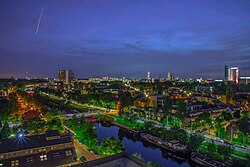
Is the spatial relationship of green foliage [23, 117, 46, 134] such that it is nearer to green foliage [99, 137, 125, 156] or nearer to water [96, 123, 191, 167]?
water [96, 123, 191, 167]

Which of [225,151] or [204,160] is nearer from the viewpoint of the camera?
[225,151]

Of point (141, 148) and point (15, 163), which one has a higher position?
point (15, 163)

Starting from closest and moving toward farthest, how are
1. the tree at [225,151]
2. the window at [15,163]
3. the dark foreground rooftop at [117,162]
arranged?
the dark foreground rooftop at [117,162] → the window at [15,163] → the tree at [225,151]

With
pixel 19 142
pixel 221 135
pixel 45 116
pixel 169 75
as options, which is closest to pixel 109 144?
pixel 19 142

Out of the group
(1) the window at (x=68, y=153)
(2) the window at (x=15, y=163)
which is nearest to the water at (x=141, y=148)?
(1) the window at (x=68, y=153)

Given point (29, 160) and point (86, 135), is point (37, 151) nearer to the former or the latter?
point (29, 160)

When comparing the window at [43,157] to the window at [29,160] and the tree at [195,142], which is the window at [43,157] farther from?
the tree at [195,142]

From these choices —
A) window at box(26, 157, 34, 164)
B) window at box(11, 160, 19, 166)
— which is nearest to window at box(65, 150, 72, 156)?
window at box(26, 157, 34, 164)

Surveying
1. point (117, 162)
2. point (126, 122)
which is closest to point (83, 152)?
point (117, 162)
